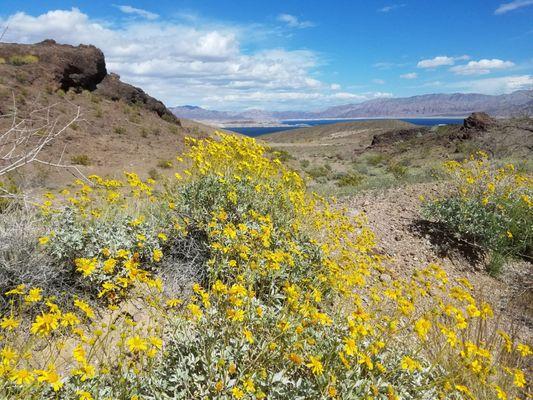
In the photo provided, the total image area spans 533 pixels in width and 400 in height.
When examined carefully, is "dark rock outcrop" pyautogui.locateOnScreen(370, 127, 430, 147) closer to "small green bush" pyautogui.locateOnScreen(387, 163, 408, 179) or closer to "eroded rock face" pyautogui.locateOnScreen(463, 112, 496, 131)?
"eroded rock face" pyautogui.locateOnScreen(463, 112, 496, 131)

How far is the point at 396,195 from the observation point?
7387 millimetres

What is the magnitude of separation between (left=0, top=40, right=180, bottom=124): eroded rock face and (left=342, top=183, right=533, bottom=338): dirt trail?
58.7ft

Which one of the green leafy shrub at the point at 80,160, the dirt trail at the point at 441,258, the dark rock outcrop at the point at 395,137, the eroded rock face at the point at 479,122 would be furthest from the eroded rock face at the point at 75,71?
the eroded rock face at the point at 479,122

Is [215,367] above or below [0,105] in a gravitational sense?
below

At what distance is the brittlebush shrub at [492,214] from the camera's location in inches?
204

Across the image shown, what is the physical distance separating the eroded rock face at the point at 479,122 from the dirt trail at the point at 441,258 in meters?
20.9

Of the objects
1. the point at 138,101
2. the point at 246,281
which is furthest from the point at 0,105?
the point at 246,281

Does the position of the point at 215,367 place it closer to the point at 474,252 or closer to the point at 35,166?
the point at 474,252

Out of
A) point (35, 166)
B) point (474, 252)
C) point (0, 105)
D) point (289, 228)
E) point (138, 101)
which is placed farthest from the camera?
point (138, 101)

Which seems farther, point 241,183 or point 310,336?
point 241,183

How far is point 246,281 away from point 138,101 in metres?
21.7

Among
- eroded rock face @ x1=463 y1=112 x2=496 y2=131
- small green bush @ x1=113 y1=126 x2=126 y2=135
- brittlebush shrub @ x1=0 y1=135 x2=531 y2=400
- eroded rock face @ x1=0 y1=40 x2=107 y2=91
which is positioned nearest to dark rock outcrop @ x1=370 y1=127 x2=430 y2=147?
eroded rock face @ x1=463 y1=112 x2=496 y2=131

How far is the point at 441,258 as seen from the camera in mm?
5230

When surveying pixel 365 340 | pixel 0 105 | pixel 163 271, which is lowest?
pixel 365 340
